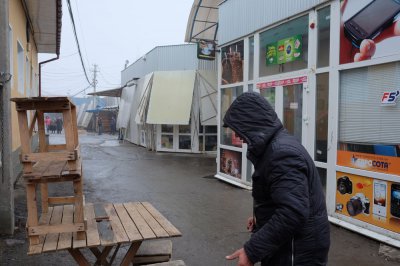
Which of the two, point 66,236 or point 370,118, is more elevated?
point 370,118

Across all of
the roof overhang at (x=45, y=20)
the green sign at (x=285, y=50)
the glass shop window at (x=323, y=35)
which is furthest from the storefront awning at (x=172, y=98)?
the glass shop window at (x=323, y=35)

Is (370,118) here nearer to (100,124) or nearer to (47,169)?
(47,169)

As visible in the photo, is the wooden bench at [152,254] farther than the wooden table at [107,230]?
Yes

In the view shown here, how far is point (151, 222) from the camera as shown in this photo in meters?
3.52

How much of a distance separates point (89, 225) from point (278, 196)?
2042 millimetres

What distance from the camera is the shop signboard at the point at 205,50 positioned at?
13.1 m

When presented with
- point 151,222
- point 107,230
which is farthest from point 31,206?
→ point 151,222

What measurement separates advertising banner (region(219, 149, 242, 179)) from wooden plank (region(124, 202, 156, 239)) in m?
5.14

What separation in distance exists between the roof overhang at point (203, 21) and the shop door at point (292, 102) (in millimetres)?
7152

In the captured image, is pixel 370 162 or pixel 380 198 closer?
pixel 380 198

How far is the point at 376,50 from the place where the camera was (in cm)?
533

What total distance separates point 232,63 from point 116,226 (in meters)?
6.53

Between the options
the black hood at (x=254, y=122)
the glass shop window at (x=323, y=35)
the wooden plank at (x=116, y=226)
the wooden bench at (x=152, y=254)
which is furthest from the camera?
the glass shop window at (x=323, y=35)

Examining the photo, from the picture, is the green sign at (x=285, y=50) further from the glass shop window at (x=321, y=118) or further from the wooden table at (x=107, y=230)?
the wooden table at (x=107, y=230)
